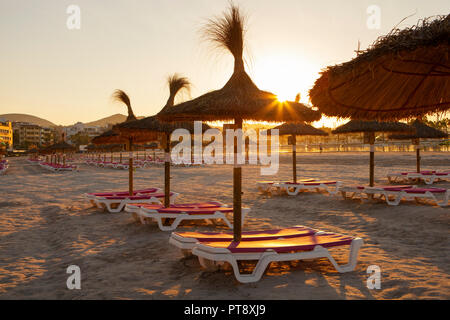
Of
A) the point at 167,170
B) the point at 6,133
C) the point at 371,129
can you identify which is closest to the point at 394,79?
the point at 167,170

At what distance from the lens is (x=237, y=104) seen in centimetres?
409

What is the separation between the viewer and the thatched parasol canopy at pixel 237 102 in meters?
4.13

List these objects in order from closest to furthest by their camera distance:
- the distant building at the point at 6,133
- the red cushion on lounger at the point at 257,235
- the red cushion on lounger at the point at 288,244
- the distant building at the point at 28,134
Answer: the red cushion on lounger at the point at 288,244 → the red cushion on lounger at the point at 257,235 → the distant building at the point at 6,133 → the distant building at the point at 28,134

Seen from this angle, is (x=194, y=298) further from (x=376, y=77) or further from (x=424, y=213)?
(x=424, y=213)

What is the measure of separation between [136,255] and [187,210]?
1.63 meters

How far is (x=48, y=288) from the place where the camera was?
3746 mm

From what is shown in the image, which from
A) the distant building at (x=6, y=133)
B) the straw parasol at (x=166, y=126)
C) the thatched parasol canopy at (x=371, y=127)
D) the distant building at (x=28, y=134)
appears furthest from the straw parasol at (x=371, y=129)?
the distant building at (x=28, y=134)

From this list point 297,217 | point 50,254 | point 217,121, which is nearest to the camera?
point 217,121

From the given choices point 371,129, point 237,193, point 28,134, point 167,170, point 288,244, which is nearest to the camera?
point 288,244

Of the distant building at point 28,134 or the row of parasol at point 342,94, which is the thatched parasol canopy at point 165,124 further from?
the distant building at point 28,134

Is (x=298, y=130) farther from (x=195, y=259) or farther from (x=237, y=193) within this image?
(x=195, y=259)

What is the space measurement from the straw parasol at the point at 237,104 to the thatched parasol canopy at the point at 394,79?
543 mm

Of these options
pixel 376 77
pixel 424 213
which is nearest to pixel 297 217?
pixel 424 213

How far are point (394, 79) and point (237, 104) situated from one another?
1.64 metres
